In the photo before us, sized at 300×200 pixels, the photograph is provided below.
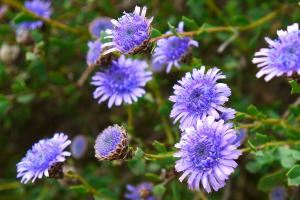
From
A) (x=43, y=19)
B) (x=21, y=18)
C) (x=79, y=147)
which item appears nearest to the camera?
(x=21, y=18)

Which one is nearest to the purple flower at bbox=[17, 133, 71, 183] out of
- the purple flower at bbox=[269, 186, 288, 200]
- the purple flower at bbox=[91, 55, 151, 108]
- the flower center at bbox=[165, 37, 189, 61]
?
the purple flower at bbox=[91, 55, 151, 108]

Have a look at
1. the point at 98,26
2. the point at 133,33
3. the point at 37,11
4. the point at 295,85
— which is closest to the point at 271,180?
the point at 295,85

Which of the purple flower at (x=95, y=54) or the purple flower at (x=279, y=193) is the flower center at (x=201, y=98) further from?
the purple flower at (x=279, y=193)

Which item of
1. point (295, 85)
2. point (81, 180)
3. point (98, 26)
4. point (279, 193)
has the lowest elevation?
point (279, 193)

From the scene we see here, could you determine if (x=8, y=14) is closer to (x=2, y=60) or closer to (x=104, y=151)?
(x=2, y=60)

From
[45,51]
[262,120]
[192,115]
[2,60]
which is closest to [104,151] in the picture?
[192,115]

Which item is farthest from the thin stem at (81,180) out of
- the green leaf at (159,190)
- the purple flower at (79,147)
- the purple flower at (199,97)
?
the purple flower at (79,147)

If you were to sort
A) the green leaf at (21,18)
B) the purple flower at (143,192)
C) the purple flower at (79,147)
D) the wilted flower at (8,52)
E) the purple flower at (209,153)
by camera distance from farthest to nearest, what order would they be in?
1. the wilted flower at (8,52)
2. the purple flower at (79,147)
3. the green leaf at (21,18)
4. the purple flower at (143,192)
5. the purple flower at (209,153)

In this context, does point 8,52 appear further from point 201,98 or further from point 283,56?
point 283,56

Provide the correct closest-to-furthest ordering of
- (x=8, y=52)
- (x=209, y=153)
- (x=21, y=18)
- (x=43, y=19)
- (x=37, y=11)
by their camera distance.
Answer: (x=209, y=153) < (x=21, y=18) < (x=43, y=19) < (x=37, y=11) < (x=8, y=52)
